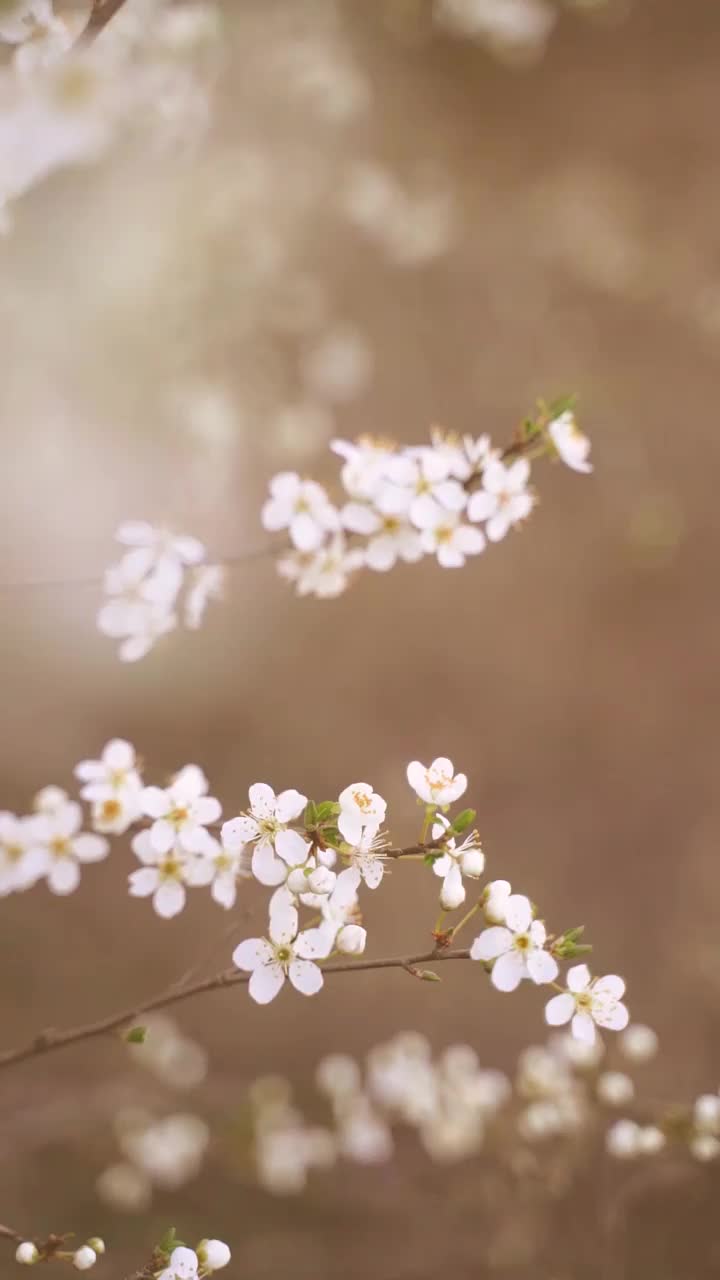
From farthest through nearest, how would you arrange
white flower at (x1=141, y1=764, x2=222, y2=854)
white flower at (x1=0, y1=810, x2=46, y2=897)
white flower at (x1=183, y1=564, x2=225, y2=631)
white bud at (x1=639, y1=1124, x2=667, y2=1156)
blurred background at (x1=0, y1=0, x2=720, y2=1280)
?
blurred background at (x1=0, y1=0, x2=720, y2=1280)
white bud at (x1=639, y1=1124, x2=667, y2=1156)
white flower at (x1=183, y1=564, x2=225, y2=631)
white flower at (x1=0, y1=810, x2=46, y2=897)
white flower at (x1=141, y1=764, x2=222, y2=854)

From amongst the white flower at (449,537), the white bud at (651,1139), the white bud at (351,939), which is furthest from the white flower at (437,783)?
the white bud at (651,1139)

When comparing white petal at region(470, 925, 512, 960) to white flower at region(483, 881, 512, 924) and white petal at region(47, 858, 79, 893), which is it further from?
white petal at region(47, 858, 79, 893)

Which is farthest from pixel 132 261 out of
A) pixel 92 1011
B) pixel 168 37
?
pixel 92 1011

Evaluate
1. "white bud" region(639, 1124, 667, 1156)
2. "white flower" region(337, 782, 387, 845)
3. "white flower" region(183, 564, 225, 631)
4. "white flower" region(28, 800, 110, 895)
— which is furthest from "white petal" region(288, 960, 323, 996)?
"white bud" region(639, 1124, 667, 1156)

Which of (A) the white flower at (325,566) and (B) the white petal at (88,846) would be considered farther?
(A) the white flower at (325,566)

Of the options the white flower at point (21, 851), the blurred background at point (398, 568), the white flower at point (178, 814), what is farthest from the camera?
the blurred background at point (398, 568)

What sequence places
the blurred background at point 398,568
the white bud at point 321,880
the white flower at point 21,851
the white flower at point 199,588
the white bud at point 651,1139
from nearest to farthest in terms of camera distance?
the white bud at point 321,880
the white flower at point 21,851
the white flower at point 199,588
the white bud at point 651,1139
the blurred background at point 398,568

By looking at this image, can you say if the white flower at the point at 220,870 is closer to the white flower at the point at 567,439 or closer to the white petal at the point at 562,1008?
the white petal at the point at 562,1008

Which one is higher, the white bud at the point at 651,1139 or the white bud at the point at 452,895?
the white bud at the point at 452,895
